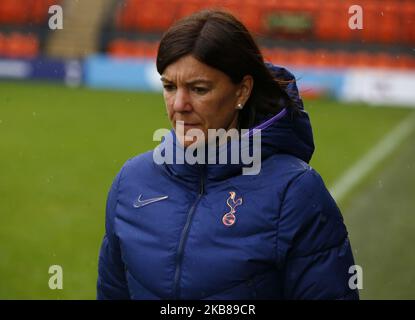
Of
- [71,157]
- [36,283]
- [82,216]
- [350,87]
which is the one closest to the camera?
[36,283]

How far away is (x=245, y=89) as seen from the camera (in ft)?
7.61

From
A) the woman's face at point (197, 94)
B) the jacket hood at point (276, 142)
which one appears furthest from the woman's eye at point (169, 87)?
the jacket hood at point (276, 142)

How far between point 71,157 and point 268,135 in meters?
8.52

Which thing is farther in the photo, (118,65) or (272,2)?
(272,2)

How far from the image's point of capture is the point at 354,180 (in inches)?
364

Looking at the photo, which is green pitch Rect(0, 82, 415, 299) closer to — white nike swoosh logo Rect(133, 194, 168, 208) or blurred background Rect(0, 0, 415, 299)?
blurred background Rect(0, 0, 415, 299)

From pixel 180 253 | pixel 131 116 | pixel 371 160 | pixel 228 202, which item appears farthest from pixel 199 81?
pixel 131 116

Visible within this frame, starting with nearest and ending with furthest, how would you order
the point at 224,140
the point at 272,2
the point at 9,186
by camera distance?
the point at 224,140 → the point at 9,186 → the point at 272,2

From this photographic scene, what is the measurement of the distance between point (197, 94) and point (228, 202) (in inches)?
12.3

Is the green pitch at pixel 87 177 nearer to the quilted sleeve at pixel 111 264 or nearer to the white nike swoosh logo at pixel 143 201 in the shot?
the quilted sleeve at pixel 111 264

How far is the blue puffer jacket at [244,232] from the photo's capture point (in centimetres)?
211

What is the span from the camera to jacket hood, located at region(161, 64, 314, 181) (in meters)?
2.23

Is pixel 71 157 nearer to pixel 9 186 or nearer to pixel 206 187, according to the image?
pixel 9 186

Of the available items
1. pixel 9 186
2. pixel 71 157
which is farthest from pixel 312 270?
pixel 71 157
